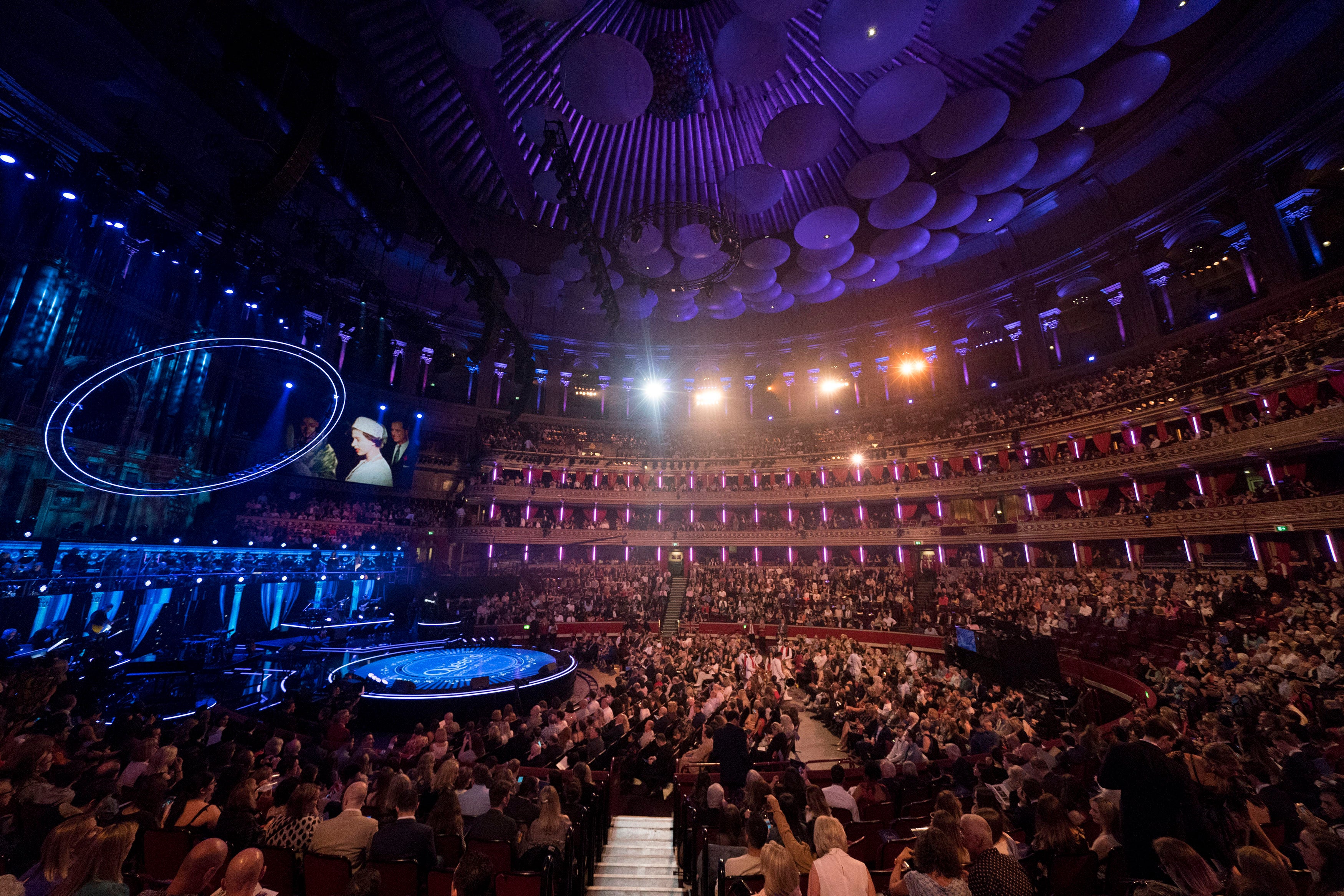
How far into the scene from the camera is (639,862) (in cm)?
638

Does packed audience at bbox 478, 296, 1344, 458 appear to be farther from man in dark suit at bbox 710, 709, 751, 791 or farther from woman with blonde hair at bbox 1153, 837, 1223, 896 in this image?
man in dark suit at bbox 710, 709, 751, 791

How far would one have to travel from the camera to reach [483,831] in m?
4.68

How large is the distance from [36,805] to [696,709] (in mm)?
9381

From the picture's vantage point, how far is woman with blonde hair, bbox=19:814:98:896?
122 inches

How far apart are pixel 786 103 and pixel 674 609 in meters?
22.1

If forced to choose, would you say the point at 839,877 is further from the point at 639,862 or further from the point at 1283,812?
the point at 1283,812

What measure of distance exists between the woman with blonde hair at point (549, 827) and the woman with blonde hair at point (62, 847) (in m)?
3.08

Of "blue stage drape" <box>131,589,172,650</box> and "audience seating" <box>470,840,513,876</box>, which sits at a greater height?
"blue stage drape" <box>131,589,172,650</box>

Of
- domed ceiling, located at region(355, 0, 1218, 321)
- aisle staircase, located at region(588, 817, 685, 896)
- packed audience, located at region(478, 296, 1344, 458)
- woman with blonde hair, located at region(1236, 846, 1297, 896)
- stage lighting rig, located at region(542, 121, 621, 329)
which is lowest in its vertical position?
aisle staircase, located at region(588, 817, 685, 896)

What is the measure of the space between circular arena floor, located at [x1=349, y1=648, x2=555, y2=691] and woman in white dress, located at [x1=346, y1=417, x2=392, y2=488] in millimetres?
11961

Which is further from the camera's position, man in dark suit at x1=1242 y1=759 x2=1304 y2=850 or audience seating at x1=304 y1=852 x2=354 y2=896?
man in dark suit at x1=1242 y1=759 x2=1304 y2=850

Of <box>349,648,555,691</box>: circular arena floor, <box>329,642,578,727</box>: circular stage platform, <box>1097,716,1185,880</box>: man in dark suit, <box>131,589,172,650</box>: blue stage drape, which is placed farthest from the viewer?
<box>131,589,172,650</box>: blue stage drape

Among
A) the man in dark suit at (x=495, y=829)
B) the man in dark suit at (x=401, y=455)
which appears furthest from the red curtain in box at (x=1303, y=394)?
the man in dark suit at (x=401, y=455)

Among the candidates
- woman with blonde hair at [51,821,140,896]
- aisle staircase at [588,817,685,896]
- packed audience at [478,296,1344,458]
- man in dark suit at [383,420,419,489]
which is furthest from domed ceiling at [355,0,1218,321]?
aisle staircase at [588,817,685,896]
